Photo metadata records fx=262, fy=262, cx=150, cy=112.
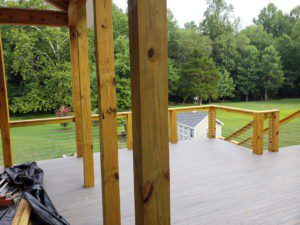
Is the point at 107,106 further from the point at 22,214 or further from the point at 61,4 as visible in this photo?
the point at 61,4

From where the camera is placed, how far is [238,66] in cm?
1994

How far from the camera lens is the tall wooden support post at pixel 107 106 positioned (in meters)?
1.98

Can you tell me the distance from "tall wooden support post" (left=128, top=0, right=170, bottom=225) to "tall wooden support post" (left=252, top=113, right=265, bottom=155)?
4.37 meters

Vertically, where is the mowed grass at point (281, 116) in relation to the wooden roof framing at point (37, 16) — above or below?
below

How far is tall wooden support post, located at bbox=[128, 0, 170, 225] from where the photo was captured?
0.90 meters

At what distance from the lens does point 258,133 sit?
16.3 ft

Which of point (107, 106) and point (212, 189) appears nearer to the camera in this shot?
point (107, 106)

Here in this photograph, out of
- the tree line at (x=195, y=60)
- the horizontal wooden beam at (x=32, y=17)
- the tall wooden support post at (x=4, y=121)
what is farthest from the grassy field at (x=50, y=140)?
the horizontal wooden beam at (x=32, y=17)

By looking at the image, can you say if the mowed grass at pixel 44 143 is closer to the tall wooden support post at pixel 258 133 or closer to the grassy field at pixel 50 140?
the grassy field at pixel 50 140

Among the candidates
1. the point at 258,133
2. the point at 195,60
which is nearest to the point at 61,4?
the point at 258,133

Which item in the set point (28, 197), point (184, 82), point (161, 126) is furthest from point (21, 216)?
point (184, 82)

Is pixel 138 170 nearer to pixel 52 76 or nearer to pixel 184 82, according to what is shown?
pixel 52 76

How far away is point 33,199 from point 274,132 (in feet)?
14.2

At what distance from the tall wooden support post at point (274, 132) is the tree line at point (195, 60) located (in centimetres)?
620
